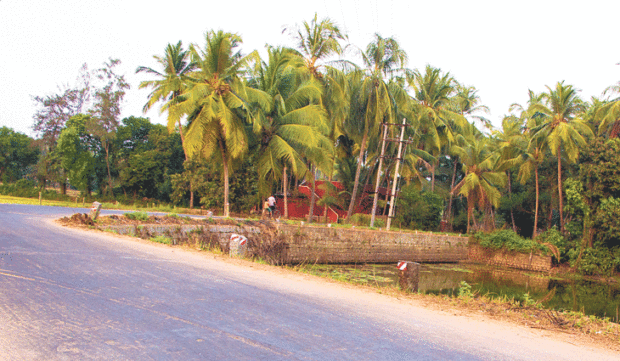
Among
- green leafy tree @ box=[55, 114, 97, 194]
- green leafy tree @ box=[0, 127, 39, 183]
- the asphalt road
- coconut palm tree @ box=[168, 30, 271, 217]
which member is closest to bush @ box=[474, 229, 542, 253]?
coconut palm tree @ box=[168, 30, 271, 217]

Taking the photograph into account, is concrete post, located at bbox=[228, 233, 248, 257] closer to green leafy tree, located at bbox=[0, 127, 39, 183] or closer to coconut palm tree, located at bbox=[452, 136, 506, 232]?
coconut palm tree, located at bbox=[452, 136, 506, 232]

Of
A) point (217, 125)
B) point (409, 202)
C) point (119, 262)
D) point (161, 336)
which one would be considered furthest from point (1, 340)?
point (409, 202)

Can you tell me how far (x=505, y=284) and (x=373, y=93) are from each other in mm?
14002

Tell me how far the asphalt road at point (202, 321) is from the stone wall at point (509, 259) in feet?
79.4

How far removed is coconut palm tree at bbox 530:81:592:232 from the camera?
1076 inches

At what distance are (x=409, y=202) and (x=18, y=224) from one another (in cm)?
2750

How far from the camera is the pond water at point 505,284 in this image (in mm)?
15812

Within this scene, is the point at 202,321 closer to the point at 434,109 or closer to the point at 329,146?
the point at 329,146

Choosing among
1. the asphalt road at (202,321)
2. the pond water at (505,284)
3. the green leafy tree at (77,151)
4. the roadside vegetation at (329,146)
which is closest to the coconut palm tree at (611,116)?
the roadside vegetation at (329,146)

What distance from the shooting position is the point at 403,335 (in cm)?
469

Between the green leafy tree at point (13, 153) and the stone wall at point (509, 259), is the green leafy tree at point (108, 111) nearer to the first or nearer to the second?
the green leafy tree at point (13, 153)

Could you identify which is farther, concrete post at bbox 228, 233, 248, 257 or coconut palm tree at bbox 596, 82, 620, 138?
coconut palm tree at bbox 596, 82, 620, 138

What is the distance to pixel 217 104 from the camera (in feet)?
66.7

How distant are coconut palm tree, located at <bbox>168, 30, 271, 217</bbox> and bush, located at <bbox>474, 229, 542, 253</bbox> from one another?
18128 mm
